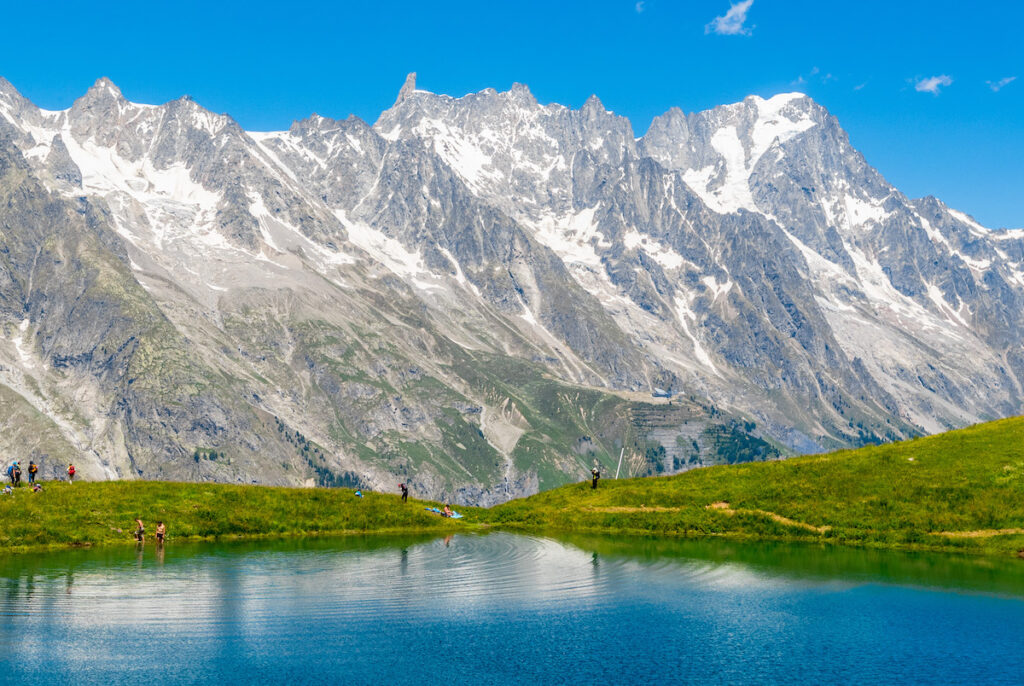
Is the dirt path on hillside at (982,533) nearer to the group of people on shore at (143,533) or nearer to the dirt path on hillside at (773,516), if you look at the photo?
the dirt path on hillside at (773,516)

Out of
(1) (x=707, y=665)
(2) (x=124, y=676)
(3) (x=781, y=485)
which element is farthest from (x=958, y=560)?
(2) (x=124, y=676)

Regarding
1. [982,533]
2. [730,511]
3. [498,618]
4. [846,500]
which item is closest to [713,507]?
[730,511]

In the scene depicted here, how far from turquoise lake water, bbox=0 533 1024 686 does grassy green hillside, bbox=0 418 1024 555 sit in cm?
865

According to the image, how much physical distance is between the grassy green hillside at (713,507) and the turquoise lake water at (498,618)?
865 centimetres

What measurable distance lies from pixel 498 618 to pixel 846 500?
54186 mm

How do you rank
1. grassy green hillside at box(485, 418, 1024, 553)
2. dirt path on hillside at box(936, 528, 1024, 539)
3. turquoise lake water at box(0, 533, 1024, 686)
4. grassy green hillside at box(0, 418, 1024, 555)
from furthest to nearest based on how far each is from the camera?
grassy green hillside at box(485, 418, 1024, 553), grassy green hillside at box(0, 418, 1024, 555), dirt path on hillside at box(936, 528, 1024, 539), turquoise lake water at box(0, 533, 1024, 686)

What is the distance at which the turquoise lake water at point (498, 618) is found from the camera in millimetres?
51438

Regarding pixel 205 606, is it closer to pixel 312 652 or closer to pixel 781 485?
pixel 312 652

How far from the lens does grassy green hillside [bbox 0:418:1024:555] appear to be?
91562 millimetres

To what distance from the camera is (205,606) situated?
61.8m

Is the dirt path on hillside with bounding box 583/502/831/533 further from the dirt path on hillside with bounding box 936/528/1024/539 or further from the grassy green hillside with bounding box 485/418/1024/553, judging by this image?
the dirt path on hillside with bounding box 936/528/1024/539

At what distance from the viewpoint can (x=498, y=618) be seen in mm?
62375

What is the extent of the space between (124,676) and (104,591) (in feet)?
59.9

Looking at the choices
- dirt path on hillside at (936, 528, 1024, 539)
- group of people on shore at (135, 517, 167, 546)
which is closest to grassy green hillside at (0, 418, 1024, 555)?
dirt path on hillside at (936, 528, 1024, 539)
